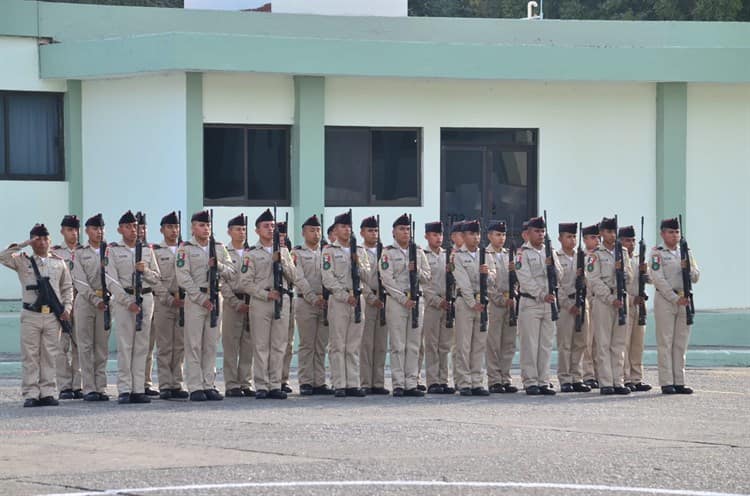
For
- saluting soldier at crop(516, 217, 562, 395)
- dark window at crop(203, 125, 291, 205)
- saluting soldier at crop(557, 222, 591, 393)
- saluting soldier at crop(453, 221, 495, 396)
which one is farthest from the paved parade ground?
dark window at crop(203, 125, 291, 205)

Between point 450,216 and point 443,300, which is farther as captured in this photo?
point 450,216

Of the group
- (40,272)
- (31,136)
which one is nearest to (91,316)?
(40,272)

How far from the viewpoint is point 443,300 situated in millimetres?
16438

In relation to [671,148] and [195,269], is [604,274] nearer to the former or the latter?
[195,269]

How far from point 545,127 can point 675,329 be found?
21.0 feet

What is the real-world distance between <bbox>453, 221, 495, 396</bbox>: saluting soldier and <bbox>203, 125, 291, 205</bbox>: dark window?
18.2ft

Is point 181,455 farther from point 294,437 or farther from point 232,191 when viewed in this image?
point 232,191

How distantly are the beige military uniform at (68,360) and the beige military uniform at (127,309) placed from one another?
53 cm

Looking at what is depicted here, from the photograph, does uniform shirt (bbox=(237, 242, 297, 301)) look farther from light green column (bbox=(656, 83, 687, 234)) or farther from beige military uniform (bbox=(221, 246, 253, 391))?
light green column (bbox=(656, 83, 687, 234))

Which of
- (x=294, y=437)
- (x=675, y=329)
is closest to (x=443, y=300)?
(x=675, y=329)

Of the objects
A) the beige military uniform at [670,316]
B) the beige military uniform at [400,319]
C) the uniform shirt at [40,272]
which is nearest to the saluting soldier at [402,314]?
the beige military uniform at [400,319]

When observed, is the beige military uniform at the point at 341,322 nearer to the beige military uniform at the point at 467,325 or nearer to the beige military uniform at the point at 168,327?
the beige military uniform at the point at 467,325

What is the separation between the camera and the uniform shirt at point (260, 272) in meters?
15.6

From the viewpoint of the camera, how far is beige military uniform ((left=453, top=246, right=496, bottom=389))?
1612cm
